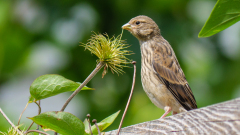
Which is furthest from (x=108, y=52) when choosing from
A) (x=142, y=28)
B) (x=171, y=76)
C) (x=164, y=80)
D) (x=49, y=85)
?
(x=142, y=28)

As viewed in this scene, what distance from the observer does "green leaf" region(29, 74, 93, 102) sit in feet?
5.71

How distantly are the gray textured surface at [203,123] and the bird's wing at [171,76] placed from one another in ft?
4.51

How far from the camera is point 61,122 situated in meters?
1.58

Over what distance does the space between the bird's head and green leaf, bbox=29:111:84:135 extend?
2.31 metres

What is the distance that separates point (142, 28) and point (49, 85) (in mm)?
2274

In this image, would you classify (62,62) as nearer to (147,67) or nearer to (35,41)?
(35,41)

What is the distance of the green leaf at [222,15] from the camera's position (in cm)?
142

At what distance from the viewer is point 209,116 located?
1527mm

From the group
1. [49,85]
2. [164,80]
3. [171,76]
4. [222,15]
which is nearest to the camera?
[222,15]

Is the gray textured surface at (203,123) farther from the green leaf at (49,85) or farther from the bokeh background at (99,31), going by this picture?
the bokeh background at (99,31)

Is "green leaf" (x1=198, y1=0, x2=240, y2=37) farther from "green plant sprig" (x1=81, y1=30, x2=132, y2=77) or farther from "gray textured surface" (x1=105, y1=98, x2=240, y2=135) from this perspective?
"green plant sprig" (x1=81, y1=30, x2=132, y2=77)

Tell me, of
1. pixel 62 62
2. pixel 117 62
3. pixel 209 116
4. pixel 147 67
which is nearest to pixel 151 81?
pixel 147 67

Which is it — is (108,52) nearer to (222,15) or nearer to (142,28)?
(222,15)

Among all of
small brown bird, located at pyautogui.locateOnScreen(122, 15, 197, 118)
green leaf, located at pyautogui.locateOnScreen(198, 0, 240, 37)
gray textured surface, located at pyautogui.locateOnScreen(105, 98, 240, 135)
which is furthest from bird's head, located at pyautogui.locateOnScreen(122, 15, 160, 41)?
green leaf, located at pyautogui.locateOnScreen(198, 0, 240, 37)
